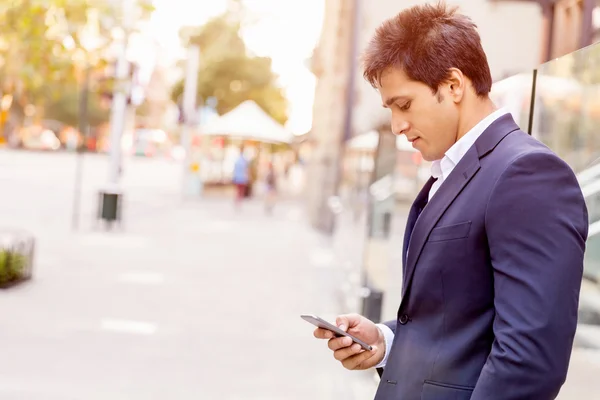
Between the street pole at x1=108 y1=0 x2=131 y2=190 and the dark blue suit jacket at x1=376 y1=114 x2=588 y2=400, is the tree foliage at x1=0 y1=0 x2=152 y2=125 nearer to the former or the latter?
the street pole at x1=108 y1=0 x2=131 y2=190

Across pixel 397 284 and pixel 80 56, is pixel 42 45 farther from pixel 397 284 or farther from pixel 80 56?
pixel 397 284

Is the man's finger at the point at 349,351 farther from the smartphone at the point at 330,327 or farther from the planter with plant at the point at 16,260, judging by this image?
the planter with plant at the point at 16,260

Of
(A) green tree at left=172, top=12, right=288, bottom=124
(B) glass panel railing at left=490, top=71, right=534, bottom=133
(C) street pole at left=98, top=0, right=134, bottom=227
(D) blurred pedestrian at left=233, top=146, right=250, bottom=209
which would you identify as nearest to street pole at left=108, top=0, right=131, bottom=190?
(C) street pole at left=98, top=0, right=134, bottom=227

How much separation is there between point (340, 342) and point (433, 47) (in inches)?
28.3

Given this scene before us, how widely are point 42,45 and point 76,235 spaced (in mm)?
6730

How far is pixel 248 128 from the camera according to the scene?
31.2m

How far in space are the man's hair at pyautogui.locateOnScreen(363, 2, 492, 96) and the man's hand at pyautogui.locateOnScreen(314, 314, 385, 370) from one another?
624mm

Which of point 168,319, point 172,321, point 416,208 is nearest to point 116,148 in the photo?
point 168,319

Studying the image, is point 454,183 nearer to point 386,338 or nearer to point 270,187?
point 386,338

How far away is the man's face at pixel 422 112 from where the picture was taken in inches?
72.3

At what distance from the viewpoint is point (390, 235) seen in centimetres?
706

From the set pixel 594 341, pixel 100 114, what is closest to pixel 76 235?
pixel 594 341

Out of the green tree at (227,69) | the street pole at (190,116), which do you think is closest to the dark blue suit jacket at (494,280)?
the street pole at (190,116)

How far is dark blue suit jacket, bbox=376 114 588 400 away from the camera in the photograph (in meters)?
1.56
